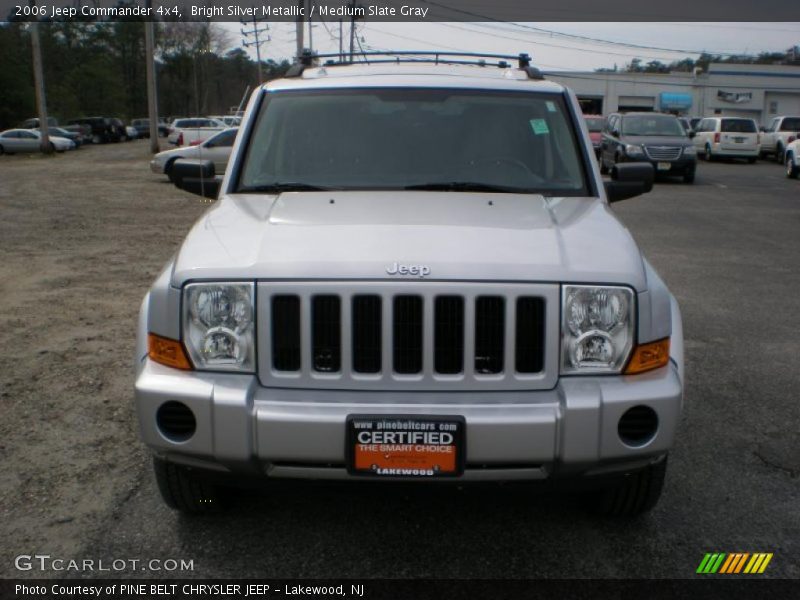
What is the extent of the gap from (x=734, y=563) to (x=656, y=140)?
65.7ft

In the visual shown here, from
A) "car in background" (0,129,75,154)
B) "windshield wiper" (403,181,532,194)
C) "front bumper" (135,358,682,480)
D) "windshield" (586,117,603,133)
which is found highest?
"windshield wiper" (403,181,532,194)

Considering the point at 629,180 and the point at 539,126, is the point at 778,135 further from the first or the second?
the point at 539,126

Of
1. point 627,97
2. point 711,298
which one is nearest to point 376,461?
point 711,298

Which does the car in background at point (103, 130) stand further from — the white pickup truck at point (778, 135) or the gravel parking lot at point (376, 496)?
the gravel parking lot at point (376, 496)

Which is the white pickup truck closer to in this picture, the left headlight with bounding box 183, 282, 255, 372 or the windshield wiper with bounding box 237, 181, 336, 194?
the windshield wiper with bounding box 237, 181, 336, 194

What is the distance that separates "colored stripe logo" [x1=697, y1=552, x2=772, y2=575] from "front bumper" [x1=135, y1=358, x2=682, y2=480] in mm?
581

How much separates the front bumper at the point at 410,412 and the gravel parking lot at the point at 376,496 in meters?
0.18

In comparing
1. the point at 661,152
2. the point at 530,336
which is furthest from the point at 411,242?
the point at 661,152

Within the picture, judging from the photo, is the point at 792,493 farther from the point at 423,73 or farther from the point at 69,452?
the point at 69,452

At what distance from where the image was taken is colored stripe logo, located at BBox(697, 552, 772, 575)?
128 inches

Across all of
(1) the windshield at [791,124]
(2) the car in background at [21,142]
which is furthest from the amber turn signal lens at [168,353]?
(2) the car in background at [21,142]

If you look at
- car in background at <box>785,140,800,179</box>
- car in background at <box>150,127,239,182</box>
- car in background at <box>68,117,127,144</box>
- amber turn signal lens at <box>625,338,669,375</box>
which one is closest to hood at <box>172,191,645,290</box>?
amber turn signal lens at <box>625,338,669,375</box>

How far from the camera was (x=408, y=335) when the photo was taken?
302 cm

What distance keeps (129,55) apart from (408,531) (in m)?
90.2
